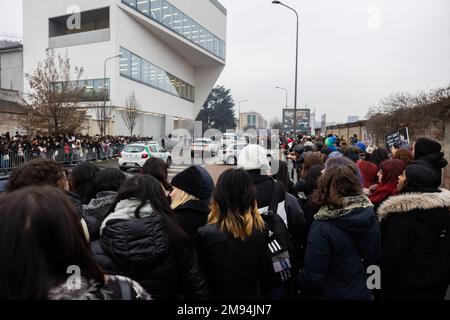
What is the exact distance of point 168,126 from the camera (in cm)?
4744

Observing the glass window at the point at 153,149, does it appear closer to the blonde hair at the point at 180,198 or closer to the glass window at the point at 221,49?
the blonde hair at the point at 180,198

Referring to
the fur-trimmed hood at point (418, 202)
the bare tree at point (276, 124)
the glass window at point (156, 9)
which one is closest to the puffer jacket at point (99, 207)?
the fur-trimmed hood at point (418, 202)

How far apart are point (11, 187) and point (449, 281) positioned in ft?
12.8

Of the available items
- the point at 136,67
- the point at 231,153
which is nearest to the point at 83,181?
the point at 231,153

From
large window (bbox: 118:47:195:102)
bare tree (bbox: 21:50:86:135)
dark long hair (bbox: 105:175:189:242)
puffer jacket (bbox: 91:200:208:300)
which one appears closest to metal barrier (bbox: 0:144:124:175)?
bare tree (bbox: 21:50:86:135)

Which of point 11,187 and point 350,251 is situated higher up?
point 11,187

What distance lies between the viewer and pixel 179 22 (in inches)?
1746

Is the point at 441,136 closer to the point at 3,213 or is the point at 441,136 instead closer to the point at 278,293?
the point at 278,293

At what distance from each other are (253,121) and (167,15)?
119 ft

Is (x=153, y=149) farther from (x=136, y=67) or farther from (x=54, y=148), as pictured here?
(x=136, y=67)

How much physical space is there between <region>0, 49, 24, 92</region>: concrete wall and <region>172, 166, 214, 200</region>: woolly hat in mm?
45852

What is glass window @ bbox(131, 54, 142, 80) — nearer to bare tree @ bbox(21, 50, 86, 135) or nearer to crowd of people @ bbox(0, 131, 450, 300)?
bare tree @ bbox(21, 50, 86, 135)
